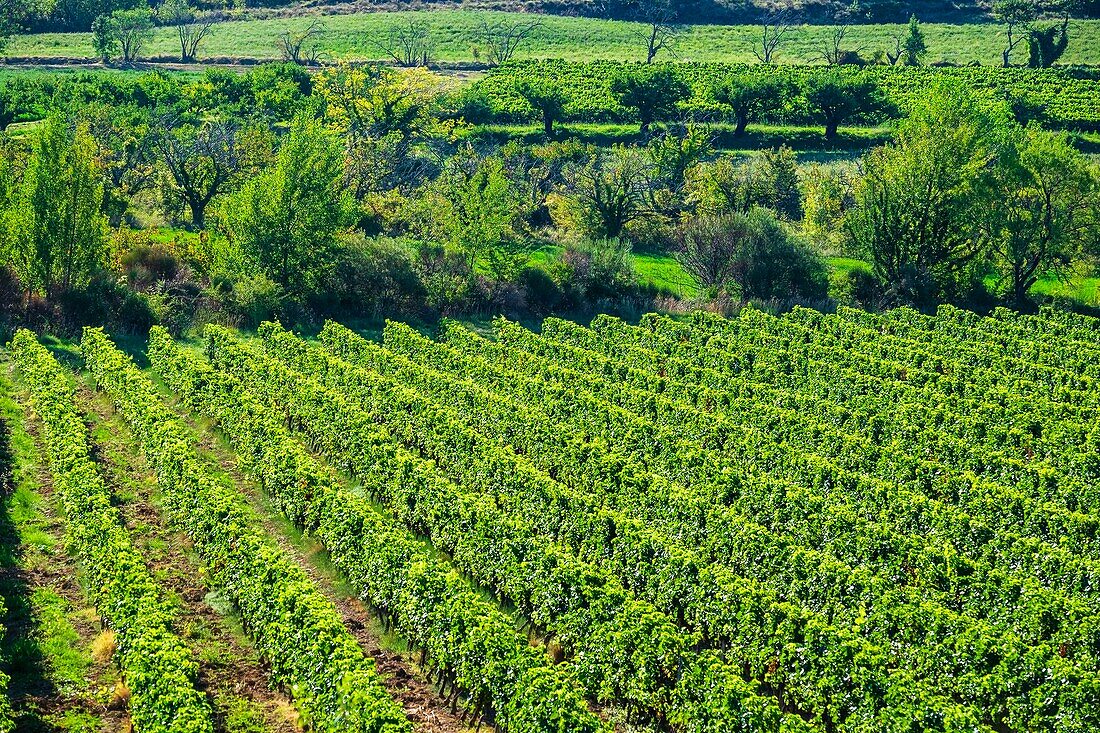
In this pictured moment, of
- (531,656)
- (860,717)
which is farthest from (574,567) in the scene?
(860,717)

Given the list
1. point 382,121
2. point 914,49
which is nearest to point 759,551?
point 382,121

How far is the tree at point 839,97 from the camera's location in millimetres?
108438

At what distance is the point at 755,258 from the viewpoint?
2672 inches

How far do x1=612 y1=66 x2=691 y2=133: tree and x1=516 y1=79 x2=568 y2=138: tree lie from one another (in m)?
6.70

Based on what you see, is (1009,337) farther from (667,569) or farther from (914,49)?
(914,49)

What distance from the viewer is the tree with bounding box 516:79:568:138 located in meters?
108

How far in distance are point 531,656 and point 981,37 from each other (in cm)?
14757

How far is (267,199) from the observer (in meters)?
61.0

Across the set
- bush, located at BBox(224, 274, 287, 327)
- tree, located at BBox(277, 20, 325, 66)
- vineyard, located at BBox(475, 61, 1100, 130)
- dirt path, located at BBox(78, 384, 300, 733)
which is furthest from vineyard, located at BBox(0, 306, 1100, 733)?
tree, located at BBox(277, 20, 325, 66)

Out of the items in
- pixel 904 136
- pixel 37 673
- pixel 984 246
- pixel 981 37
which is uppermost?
pixel 981 37

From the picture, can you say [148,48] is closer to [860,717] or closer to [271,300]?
[271,300]

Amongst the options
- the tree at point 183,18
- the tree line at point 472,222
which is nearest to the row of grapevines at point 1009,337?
the tree line at point 472,222

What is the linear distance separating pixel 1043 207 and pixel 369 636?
2244 inches

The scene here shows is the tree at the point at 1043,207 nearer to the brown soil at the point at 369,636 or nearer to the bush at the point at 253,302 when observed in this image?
the bush at the point at 253,302
